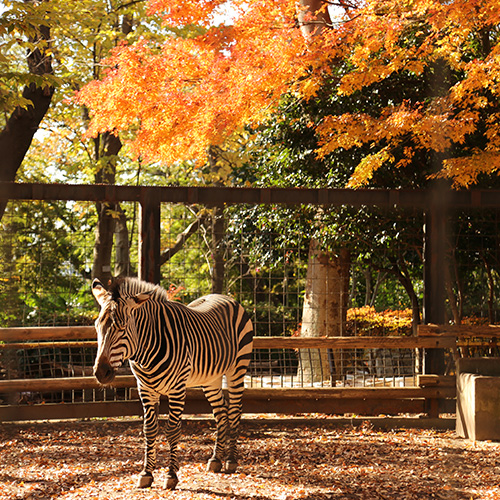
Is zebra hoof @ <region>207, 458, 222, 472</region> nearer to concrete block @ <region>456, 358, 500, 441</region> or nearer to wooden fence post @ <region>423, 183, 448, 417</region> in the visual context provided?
concrete block @ <region>456, 358, 500, 441</region>

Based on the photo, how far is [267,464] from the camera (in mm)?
5375

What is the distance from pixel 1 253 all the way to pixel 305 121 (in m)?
4.72

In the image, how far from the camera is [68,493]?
180 inches

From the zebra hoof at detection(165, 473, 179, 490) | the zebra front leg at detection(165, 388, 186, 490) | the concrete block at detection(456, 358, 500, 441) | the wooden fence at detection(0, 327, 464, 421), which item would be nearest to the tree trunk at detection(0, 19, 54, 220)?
the wooden fence at detection(0, 327, 464, 421)

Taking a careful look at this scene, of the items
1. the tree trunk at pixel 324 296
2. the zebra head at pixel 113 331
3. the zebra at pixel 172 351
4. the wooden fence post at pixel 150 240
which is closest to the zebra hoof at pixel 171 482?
the zebra at pixel 172 351

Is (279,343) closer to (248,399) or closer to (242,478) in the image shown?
(248,399)

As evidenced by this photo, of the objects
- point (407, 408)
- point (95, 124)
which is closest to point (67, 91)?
point (95, 124)

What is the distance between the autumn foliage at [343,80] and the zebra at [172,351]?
9.55 ft

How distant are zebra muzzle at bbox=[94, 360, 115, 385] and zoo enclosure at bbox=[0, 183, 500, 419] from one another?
8.77ft

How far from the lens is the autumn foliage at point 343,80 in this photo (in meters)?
7.17

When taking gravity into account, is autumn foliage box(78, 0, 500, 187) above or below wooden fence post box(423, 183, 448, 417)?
above

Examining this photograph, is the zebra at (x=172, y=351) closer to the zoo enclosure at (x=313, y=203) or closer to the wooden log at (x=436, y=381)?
the zoo enclosure at (x=313, y=203)

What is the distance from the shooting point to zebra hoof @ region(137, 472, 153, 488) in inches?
177

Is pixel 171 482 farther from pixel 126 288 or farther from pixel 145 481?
pixel 126 288
